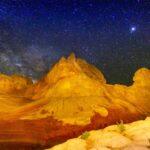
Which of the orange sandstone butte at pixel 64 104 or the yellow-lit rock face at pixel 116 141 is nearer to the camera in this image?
the yellow-lit rock face at pixel 116 141

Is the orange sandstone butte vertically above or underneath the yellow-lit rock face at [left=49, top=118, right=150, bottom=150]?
above

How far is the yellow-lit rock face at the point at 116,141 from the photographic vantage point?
12645 millimetres

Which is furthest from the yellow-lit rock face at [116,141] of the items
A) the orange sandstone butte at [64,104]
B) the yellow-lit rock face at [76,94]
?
the yellow-lit rock face at [76,94]

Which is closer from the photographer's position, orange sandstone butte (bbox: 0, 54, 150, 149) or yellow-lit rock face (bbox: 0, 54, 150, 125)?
orange sandstone butte (bbox: 0, 54, 150, 149)

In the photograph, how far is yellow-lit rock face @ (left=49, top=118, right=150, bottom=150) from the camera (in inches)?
498

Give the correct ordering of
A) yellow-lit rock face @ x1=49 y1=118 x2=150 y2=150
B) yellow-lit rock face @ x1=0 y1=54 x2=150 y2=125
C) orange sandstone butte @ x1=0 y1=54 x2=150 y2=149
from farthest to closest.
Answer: yellow-lit rock face @ x1=0 y1=54 x2=150 y2=125
orange sandstone butte @ x1=0 y1=54 x2=150 y2=149
yellow-lit rock face @ x1=49 y1=118 x2=150 y2=150

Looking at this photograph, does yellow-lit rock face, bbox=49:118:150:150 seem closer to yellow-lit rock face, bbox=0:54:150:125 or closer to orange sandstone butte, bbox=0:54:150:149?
orange sandstone butte, bbox=0:54:150:149

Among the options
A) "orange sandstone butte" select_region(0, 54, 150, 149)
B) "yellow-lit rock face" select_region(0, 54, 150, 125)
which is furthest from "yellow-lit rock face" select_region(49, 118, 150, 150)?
"yellow-lit rock face" select_region(0, 54, 150, 125)

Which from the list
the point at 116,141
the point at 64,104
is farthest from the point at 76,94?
the point at 116,141

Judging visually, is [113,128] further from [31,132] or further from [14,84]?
[14,84]

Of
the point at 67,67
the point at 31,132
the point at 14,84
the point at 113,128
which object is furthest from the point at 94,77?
the point at 113,128

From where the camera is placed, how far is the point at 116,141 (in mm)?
13164

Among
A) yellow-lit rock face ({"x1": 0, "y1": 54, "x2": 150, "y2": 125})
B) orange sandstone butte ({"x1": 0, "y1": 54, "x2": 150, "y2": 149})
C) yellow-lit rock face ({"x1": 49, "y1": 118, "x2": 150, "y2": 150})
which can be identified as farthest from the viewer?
yellow-lit rock face ({"x1": 0, "y1": 54, "x2": 150, "y2": 125})

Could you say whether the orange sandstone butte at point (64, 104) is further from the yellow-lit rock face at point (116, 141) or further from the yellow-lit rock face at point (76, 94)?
the yellow-lit rock face at point (116, 141)
